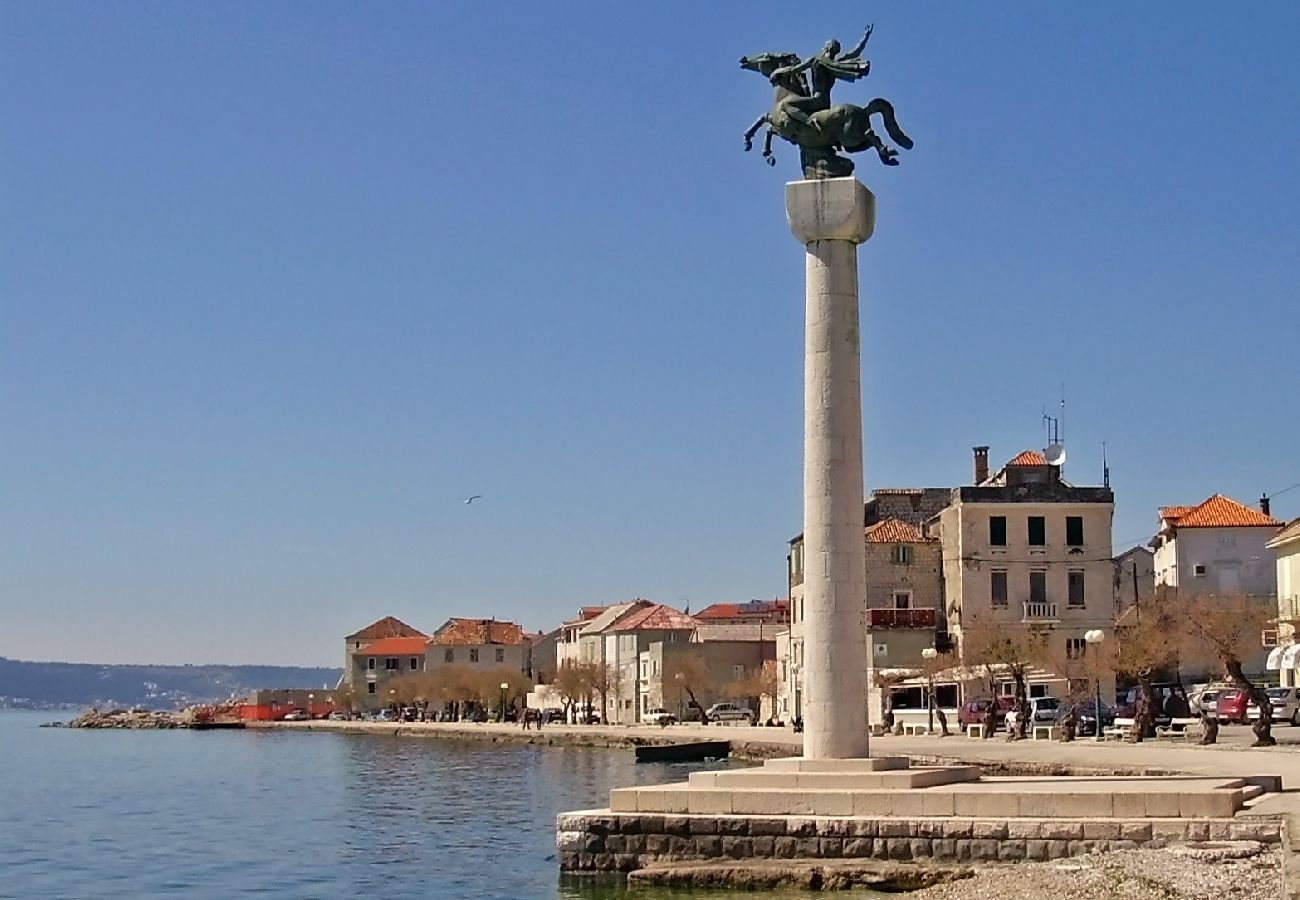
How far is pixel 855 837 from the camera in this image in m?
27.3

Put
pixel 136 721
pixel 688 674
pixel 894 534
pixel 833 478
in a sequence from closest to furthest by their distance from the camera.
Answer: pixel 833 478 < pixel 894 534 < pixel 688 674 < pixel 136 721

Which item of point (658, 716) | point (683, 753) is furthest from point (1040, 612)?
point (658, 716)

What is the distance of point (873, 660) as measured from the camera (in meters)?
79.4

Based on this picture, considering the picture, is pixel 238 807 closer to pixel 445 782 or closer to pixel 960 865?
pixel 445 782

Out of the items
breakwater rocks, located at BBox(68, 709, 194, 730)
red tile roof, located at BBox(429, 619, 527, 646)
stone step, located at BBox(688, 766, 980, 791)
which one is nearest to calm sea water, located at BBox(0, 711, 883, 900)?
stone step, located at BBox(688, 766, 980, 791)

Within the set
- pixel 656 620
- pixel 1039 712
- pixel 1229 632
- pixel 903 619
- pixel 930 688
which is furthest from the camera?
pixel 656 620

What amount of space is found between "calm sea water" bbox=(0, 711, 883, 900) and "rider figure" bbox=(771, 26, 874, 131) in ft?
43.7

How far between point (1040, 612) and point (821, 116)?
4921 cm

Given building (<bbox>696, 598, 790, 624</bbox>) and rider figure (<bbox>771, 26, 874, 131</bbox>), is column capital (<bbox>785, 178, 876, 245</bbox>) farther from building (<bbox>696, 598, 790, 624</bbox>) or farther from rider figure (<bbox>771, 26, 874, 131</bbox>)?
building (<bbox>696, 598, 790, 624</bbox>)

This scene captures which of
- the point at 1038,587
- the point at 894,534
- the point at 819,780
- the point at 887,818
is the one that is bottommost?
the point at 887,818

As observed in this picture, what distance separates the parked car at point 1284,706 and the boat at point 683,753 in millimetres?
18822

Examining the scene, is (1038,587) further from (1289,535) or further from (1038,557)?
(1289,535)

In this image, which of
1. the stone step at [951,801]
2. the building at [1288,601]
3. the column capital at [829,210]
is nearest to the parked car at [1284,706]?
the building at [1288,601]

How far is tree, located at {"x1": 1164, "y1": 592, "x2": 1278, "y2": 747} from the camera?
1897 inches
